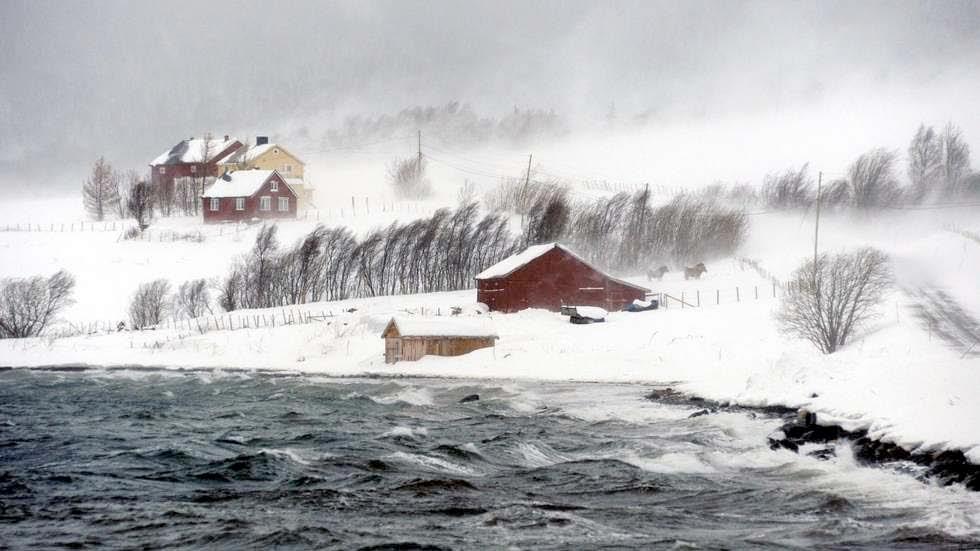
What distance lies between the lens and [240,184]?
89312mm

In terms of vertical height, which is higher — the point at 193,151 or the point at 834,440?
the point at 193,151

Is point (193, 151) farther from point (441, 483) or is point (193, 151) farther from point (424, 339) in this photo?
point (441, 483)

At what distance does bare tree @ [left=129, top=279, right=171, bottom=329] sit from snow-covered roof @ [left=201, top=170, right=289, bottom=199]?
72.9 feet

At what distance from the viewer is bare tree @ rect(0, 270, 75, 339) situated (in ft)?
190

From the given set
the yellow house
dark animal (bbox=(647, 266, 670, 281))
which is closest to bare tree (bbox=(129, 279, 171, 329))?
the yellow house

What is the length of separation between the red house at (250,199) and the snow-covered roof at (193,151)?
13.0 m

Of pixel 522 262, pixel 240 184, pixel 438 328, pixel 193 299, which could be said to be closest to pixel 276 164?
pixel 240 184

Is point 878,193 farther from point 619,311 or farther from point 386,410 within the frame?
point 386,410

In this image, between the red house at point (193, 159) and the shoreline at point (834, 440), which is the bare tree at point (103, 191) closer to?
the red house at point (193, 159)

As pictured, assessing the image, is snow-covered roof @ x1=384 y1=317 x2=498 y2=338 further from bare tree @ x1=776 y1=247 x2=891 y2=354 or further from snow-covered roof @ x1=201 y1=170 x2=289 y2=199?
snow-covered roof @ x1=201 y1=170 x2=289 y2=199

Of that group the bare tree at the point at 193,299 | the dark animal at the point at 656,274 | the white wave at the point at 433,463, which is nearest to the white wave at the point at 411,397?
the white wave at the point at 433,463

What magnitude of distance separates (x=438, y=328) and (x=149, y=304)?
27.4 m

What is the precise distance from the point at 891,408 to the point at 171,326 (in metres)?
46.4

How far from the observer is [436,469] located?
64.2ft
